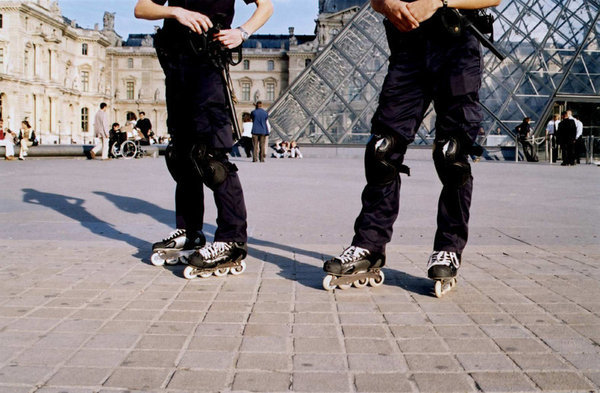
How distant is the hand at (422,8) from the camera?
2908mm

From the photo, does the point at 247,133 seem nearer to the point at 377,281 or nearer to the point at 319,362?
the point at 377,281

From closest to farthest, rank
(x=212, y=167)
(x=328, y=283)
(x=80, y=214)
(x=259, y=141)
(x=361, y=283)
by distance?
(x=328, y=283) → (x=361, y=283) → (x=212, y=167) → (x=80, y=214) → (x=259, y=141)

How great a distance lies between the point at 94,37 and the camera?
7681 centimetres

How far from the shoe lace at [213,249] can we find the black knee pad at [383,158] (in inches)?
31.1

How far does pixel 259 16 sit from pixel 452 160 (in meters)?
1.28

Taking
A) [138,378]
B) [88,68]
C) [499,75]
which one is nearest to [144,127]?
[499,75]

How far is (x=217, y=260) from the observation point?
3262 mm

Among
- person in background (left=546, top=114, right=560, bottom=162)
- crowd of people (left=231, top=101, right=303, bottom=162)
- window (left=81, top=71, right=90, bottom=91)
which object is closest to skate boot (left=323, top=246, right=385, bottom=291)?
crowd of people (left=231, top=101, right=303, bottom=162)

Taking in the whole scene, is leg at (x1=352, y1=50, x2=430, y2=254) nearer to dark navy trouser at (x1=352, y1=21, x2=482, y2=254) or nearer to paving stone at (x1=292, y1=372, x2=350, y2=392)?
dark navy trouser at (x1=352, y1=21, x2=482, y2=254)

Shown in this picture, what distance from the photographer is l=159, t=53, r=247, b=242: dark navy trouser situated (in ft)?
10.8

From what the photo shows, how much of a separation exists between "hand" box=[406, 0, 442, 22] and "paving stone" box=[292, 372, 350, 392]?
5.52 ft

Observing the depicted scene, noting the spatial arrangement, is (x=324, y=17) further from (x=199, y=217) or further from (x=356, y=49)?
(x=199, y=217)

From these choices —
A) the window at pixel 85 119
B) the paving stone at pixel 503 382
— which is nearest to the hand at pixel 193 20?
the paving stone at pixel 503 382

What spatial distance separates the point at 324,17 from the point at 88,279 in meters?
67.6
